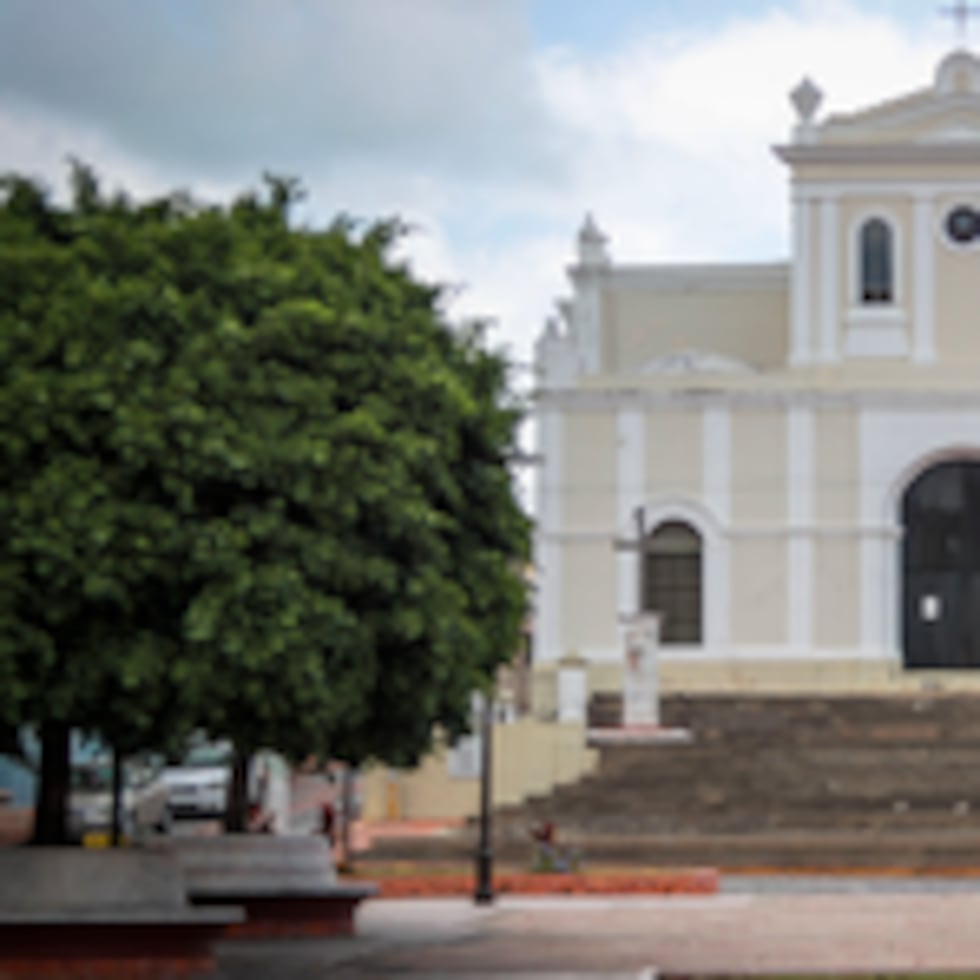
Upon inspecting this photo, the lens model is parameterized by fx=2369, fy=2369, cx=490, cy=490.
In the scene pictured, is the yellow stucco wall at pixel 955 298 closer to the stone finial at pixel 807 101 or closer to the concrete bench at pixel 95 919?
the stone finial at pixel 807 101

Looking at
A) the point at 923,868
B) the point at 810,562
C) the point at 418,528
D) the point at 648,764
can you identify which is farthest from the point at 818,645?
the point at 418,528

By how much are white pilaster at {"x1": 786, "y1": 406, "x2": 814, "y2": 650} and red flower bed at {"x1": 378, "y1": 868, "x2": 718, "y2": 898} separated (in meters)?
14.0

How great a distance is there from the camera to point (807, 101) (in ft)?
141

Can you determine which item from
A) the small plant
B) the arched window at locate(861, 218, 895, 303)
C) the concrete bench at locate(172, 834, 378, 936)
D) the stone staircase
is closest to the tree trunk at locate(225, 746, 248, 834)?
the concrete bench at locate(172, 834, 378, 936)

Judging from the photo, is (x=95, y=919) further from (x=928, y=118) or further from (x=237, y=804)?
(x=928, y=118)

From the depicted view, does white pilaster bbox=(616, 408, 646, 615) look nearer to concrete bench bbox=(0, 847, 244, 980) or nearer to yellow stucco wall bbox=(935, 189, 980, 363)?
yellow stucco wall bbox=(935, 189, 980, 363)

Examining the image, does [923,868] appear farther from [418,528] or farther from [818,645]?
[418,528]

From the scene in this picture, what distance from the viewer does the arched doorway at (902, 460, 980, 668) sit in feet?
138

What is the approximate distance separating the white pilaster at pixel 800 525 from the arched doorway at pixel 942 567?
173cm

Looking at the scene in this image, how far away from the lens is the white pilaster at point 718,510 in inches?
1667

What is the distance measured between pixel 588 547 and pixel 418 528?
84.4 feet

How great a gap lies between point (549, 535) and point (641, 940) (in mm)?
21126

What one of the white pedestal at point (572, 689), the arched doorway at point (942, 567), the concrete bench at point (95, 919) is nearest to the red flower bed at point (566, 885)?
the white pedestal at point (572, 689)

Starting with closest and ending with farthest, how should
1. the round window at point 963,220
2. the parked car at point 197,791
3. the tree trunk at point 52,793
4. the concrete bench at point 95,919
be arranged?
1. the concrete bench at point 95,919
2. the tree trunk at point 52,793
3. the parked car at point 197,791
4. the round window at point 963,220
